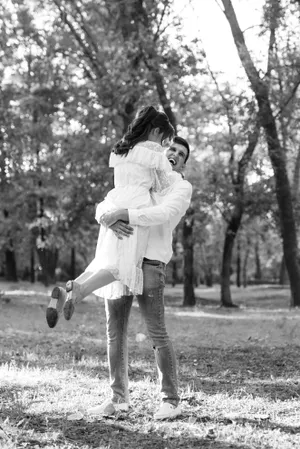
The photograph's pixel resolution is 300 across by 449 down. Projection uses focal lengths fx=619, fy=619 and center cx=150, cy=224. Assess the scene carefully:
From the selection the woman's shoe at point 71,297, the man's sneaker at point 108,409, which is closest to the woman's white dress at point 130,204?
the woman's shoe at point 71,297

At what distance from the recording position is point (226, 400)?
4895mm

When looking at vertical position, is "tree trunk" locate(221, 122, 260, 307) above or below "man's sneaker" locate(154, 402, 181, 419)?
above

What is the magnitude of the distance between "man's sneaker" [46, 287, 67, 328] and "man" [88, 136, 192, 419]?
0.51m

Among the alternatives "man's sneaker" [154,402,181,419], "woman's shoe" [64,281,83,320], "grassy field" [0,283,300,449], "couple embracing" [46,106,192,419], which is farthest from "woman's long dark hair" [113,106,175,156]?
"grassy field" [0,283,300,449]

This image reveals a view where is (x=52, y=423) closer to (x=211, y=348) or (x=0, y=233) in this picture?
(x=211, y=348)

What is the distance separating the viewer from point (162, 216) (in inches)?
167

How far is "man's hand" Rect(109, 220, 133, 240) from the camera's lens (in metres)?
4.25

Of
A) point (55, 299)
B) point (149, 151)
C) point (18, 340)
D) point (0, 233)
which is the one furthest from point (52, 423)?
point (0, 233)

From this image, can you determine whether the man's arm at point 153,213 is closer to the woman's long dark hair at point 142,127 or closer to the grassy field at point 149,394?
the woman's long dark hair at point 142,127

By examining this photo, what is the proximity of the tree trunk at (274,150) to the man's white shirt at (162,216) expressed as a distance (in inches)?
509

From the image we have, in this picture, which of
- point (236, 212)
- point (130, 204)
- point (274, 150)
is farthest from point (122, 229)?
point (236, 212)

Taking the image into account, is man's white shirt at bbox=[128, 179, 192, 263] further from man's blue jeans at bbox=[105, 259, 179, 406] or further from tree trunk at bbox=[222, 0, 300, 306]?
tree trunk at bbox=[222, 0, 300, 306]

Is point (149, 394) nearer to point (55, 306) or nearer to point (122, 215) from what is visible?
point (55, 306)

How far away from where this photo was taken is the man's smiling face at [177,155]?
484 cm
